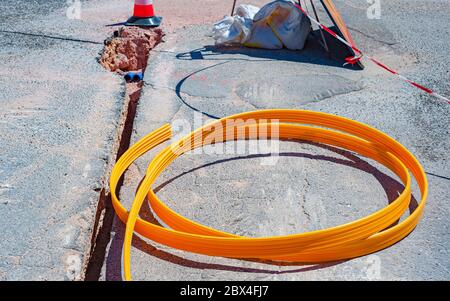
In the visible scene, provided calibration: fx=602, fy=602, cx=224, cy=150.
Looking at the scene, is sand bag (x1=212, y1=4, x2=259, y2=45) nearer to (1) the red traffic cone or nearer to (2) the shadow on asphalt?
(1) the red traffic cone

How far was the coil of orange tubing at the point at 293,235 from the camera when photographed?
3578 mm

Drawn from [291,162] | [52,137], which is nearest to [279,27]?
[291,162]

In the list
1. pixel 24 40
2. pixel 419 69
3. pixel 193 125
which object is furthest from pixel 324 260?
pixel 24 40

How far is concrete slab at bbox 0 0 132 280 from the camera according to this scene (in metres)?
3.57

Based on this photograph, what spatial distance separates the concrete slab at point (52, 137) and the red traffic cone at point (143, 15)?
1.24ft

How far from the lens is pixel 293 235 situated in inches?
140

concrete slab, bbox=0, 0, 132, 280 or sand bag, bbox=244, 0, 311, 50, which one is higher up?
sand bag, bbox=244, 0, 311, 50

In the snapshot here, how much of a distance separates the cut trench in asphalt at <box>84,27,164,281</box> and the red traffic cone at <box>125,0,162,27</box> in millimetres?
157

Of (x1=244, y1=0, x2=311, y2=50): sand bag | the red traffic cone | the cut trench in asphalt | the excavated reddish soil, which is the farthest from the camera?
the red traffic cone

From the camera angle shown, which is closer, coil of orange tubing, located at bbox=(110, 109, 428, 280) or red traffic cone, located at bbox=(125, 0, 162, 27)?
coil of orange tubing, located at bbox=(110, 109, 428, 280)

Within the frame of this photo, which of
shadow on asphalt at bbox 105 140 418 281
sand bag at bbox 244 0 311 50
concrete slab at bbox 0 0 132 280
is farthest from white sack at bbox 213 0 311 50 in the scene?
shadow on asphalt at bbox 105 140 418 281

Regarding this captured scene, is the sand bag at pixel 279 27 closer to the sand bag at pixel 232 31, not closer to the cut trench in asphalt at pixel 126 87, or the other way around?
the sand bag at pixel 232 31
